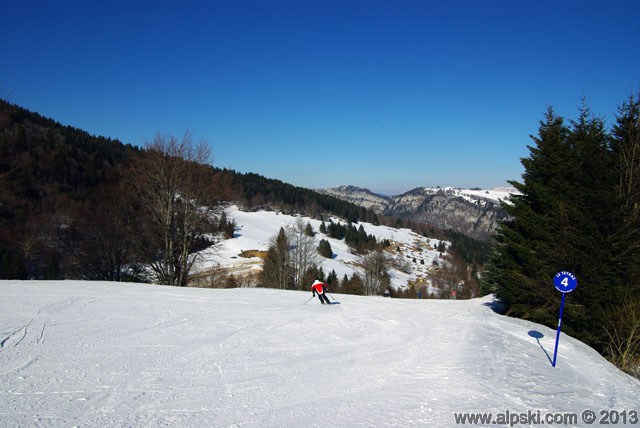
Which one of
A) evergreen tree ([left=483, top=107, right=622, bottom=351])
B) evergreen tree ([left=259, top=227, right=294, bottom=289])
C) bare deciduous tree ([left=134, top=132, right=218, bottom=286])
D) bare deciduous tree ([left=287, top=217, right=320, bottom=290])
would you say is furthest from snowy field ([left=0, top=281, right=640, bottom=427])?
bare deciduous tree ([left=287, top=217, right=320, bottom=290])

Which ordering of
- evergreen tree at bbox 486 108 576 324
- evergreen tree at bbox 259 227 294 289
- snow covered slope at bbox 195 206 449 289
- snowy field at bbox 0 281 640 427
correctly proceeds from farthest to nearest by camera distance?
snow covered slope at bbox 195 206 449 289, evergreen tree at bbox 259 227 294 289, evergreen tree at bbox 486 108 576 324, snowy field at bbox 0 281 640 427

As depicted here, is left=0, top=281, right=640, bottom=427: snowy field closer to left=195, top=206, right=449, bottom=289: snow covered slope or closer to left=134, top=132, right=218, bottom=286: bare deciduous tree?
left=134, top=132, right=218, bottom=286: bare deciduous tree

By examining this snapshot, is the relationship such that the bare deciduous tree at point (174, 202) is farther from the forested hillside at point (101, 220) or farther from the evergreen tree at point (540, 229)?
the evergreen tree at point (540, 229)

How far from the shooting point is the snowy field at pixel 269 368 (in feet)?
17.3

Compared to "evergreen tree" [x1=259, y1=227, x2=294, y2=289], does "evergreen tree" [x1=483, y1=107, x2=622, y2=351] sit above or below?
above

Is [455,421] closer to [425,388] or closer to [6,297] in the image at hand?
[425,388]

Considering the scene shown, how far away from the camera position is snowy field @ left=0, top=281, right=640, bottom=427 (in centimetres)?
528

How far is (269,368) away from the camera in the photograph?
7.39 metres

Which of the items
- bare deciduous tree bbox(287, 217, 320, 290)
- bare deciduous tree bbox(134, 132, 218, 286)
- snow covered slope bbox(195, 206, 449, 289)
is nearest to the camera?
bare deciduous tree bbox(134, 132, 218, 286)

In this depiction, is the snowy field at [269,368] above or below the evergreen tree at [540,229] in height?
below

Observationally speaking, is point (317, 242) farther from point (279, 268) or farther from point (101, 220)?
point (101, 220)

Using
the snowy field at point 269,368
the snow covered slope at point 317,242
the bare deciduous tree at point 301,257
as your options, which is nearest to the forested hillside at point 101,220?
the snowy field at point 269,368

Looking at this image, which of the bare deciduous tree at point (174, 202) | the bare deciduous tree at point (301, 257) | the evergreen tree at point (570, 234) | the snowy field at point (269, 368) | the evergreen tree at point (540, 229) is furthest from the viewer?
the bare deciduous tree at point (301, 257)

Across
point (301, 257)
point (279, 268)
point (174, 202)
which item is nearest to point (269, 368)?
point (174, 202)
